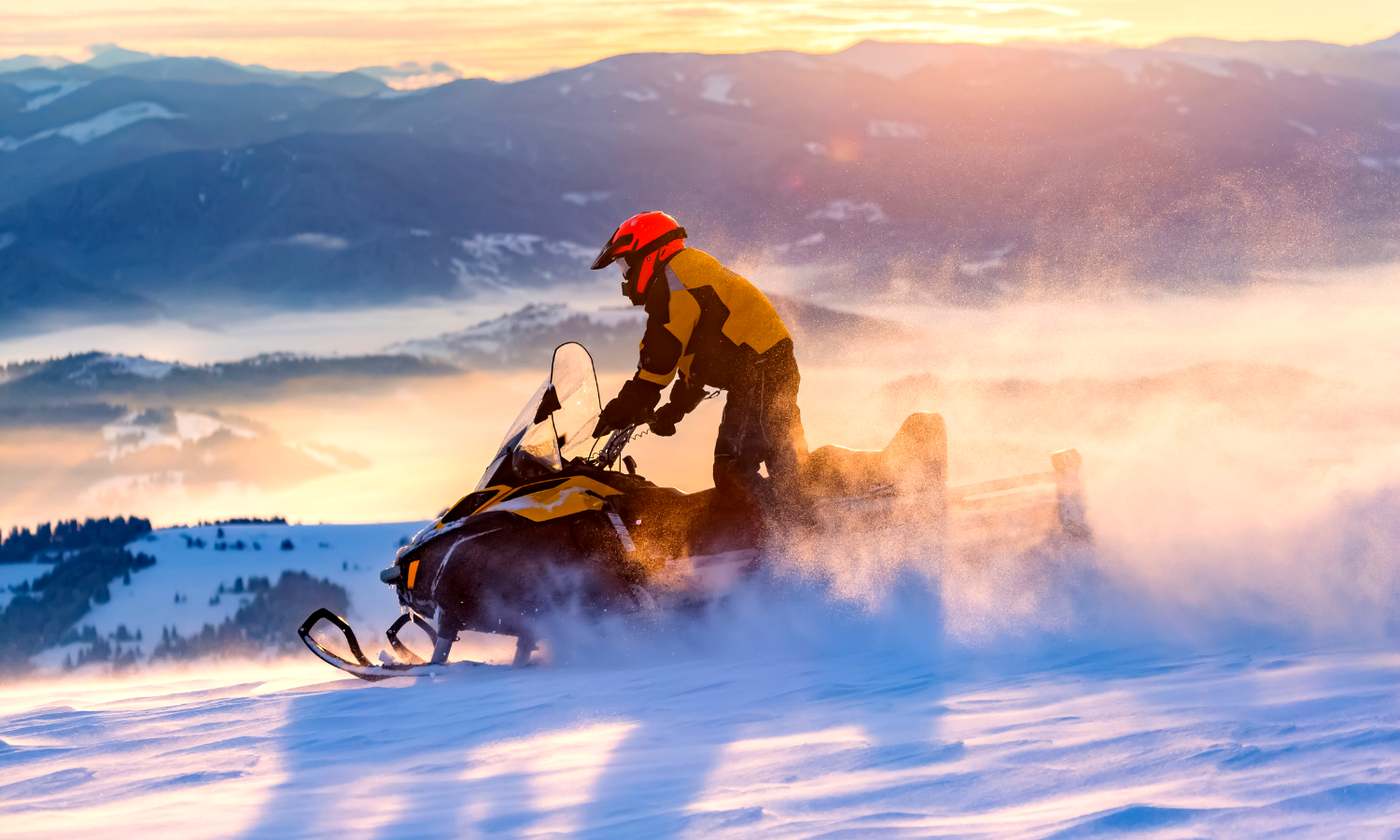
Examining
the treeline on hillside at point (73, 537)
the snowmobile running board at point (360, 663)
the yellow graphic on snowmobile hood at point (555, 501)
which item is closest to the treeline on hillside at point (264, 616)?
the treeline on hillside at point (73, 537)

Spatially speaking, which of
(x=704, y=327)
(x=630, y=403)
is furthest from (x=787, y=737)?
(x=704, y=327)

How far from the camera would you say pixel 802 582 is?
6.51 meters

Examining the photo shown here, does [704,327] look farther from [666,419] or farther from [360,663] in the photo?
[360,663]

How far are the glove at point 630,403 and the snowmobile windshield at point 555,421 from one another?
193mm

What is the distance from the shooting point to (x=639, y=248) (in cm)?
652

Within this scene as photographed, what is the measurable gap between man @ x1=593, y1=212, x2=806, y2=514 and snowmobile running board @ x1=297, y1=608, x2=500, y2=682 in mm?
1569

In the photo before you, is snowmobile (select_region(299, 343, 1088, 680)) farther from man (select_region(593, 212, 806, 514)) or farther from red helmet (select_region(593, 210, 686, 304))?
red helmet (select_region(593, 210, 686, 304))

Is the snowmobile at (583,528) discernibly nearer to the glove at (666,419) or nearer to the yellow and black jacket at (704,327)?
the glove at (666,419)

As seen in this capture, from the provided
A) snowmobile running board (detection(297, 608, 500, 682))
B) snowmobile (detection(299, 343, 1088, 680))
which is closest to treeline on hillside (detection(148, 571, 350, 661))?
snowmobile running board (detection(297, 608, 500, 682))

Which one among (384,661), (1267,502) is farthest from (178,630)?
(1267,502)

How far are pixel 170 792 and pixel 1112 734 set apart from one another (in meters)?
3.43

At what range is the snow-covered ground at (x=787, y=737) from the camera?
3398 millimetres

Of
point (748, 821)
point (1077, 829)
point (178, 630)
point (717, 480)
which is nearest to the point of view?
point (1077, 829)

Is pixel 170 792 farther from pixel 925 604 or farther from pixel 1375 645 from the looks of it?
pixel 1375 645
